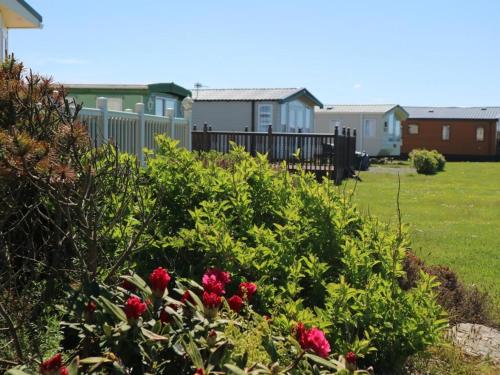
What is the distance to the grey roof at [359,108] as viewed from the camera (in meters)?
44.8

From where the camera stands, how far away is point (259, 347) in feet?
10.7

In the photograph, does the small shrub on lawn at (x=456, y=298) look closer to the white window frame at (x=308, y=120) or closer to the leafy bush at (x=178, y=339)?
the leafy bush at (x=178, y=339)

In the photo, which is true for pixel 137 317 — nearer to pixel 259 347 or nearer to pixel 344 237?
pixel 259 347

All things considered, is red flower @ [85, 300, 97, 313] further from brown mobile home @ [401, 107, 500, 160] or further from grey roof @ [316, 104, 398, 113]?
brown mobile home @ [401, 107, 500, 160]

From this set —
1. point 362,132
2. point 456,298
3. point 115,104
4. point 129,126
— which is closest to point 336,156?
point 115,104

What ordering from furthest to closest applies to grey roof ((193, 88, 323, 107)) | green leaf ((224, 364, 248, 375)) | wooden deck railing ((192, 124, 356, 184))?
grey roof ((193, 88, 323, 107)) < wooden deck railing ((192, 124, 356, 184)) < green leaf ((224, 364, 248, 375))

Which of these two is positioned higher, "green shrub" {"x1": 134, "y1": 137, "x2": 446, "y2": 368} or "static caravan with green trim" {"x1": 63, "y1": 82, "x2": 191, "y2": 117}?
"static caravan with green trim" {"x1": 63, "y1": 82, "x2": 191, "y2": 117}

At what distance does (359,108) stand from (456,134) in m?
10.1

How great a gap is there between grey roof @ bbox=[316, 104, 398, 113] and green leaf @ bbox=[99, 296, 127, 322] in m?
42.6

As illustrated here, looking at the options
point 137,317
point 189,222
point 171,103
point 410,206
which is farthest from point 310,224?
point 171,103

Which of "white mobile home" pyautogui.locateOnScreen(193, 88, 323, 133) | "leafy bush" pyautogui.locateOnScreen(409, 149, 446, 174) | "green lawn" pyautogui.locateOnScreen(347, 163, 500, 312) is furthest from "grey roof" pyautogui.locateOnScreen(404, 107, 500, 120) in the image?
"green lawn" pyautogui.locateOnScreen(347, 163, 500, 312)

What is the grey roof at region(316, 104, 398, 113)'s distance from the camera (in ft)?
147

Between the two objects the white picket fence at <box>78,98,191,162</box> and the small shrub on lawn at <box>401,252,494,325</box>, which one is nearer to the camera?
the small shrub on lawn at <box>401,252,494,325</box>

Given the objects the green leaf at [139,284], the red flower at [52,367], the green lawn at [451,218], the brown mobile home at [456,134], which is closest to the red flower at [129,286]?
the green leaf at [139,284]
